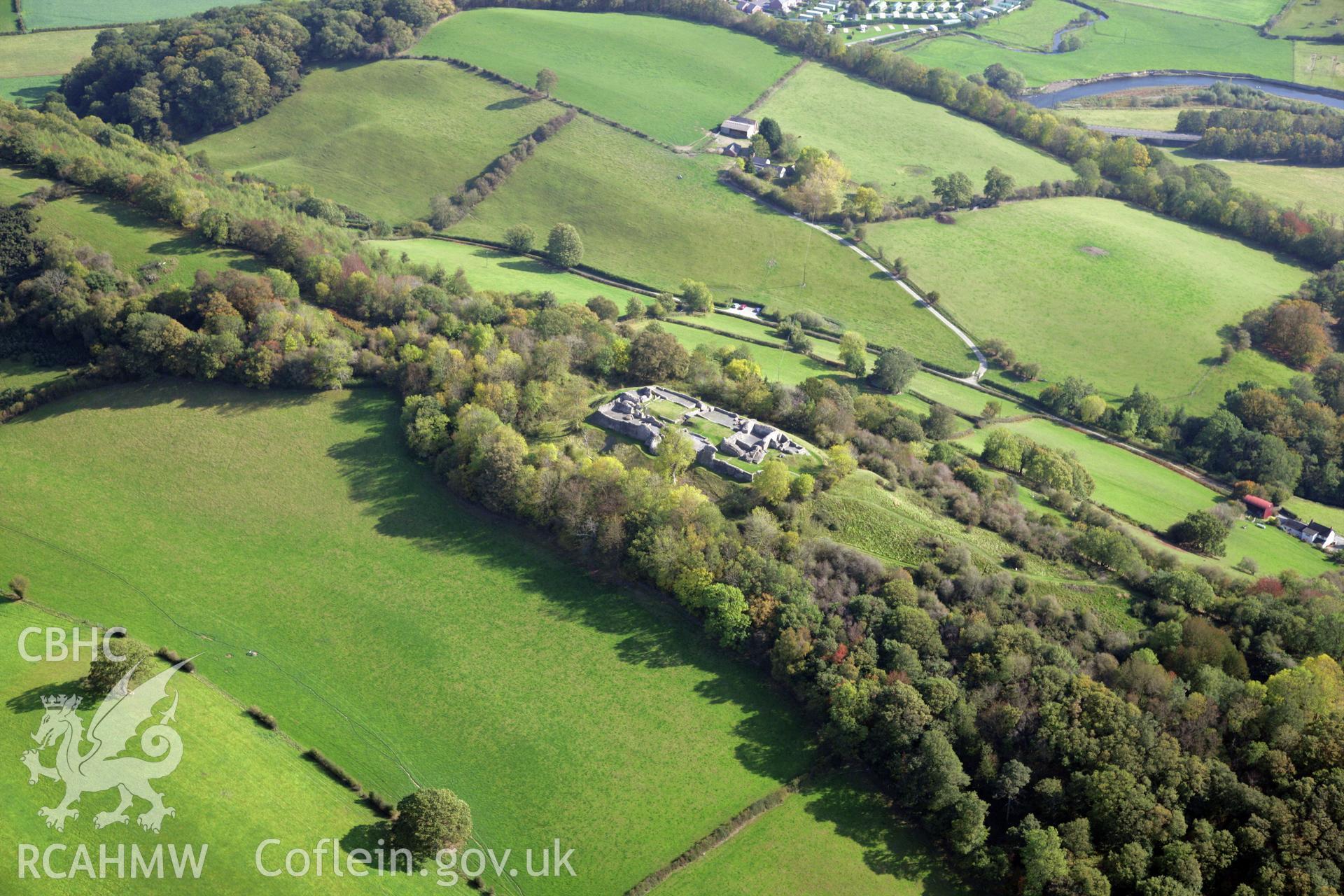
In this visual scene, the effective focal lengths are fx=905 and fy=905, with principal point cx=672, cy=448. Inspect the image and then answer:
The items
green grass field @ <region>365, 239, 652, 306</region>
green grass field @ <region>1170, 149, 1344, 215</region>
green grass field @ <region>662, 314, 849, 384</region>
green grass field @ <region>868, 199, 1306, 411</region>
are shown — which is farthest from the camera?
green grass field @ <region>1170, 149, 1344, 215</region>

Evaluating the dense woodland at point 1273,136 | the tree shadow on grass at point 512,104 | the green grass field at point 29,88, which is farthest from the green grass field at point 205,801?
the dense woodland at point 1273,136

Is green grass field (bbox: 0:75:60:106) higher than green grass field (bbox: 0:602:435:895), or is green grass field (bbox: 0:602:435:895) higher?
green grass field (bbox: 0:75:60:106)

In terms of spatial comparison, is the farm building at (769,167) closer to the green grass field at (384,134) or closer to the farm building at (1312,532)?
the green grass field at (384,134)

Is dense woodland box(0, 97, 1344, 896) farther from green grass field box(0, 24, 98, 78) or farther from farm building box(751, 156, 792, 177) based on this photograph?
green grass field box(0, 24, 98, 78)

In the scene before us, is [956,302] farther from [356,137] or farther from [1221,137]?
[356,137]

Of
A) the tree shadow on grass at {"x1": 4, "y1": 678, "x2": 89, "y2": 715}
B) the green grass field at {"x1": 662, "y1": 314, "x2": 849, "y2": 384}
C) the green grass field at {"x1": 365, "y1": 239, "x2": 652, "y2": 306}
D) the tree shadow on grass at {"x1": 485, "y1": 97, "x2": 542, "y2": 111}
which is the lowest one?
the tree shadow on grass at {"x1": 4, "y1": 678, "x2": 89, "y2": 715}

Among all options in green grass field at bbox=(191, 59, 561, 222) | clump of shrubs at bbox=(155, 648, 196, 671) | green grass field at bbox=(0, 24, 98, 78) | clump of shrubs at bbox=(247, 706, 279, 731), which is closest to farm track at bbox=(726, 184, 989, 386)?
green grass field at bbox=(191, 59, 561, 222)

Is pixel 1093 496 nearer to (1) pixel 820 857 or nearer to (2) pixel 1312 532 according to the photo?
(2) pixel 1312 532
